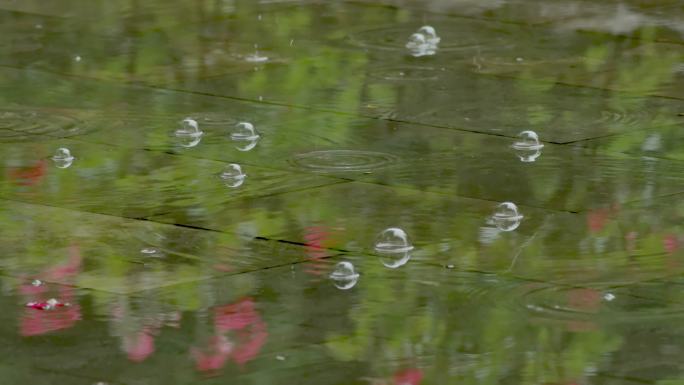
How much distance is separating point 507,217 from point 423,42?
377cm

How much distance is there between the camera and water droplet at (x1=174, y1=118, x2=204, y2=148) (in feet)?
25.8

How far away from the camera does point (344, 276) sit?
5.86 metres

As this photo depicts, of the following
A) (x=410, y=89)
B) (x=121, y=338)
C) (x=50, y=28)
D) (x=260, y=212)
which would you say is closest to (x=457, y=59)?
(x=410, y=89)

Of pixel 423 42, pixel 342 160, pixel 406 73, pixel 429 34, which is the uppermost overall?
pixel 429 34

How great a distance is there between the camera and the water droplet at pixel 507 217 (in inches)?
256

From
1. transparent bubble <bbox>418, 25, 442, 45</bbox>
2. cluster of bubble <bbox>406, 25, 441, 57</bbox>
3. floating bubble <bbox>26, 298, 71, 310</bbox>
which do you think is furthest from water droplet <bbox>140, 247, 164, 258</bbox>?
transparent bubble <bbox>418, 25, 442, 45</bbox>

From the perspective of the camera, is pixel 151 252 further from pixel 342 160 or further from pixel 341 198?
pixel 342 160

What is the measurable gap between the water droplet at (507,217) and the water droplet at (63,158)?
1.89 m

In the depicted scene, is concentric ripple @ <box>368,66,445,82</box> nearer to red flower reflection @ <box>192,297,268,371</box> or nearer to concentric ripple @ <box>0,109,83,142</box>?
concentric ripple @ <box>0,109,83,142</box>

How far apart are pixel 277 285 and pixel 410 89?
11.1 ft

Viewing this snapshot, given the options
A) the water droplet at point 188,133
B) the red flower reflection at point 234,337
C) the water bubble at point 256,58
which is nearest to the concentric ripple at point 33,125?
the water droplet at point 188,133

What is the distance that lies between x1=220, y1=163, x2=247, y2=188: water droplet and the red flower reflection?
1.58m

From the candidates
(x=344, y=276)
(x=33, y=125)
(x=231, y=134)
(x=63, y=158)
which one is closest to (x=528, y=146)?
(x=231, y=134)

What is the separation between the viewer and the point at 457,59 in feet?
32.2
